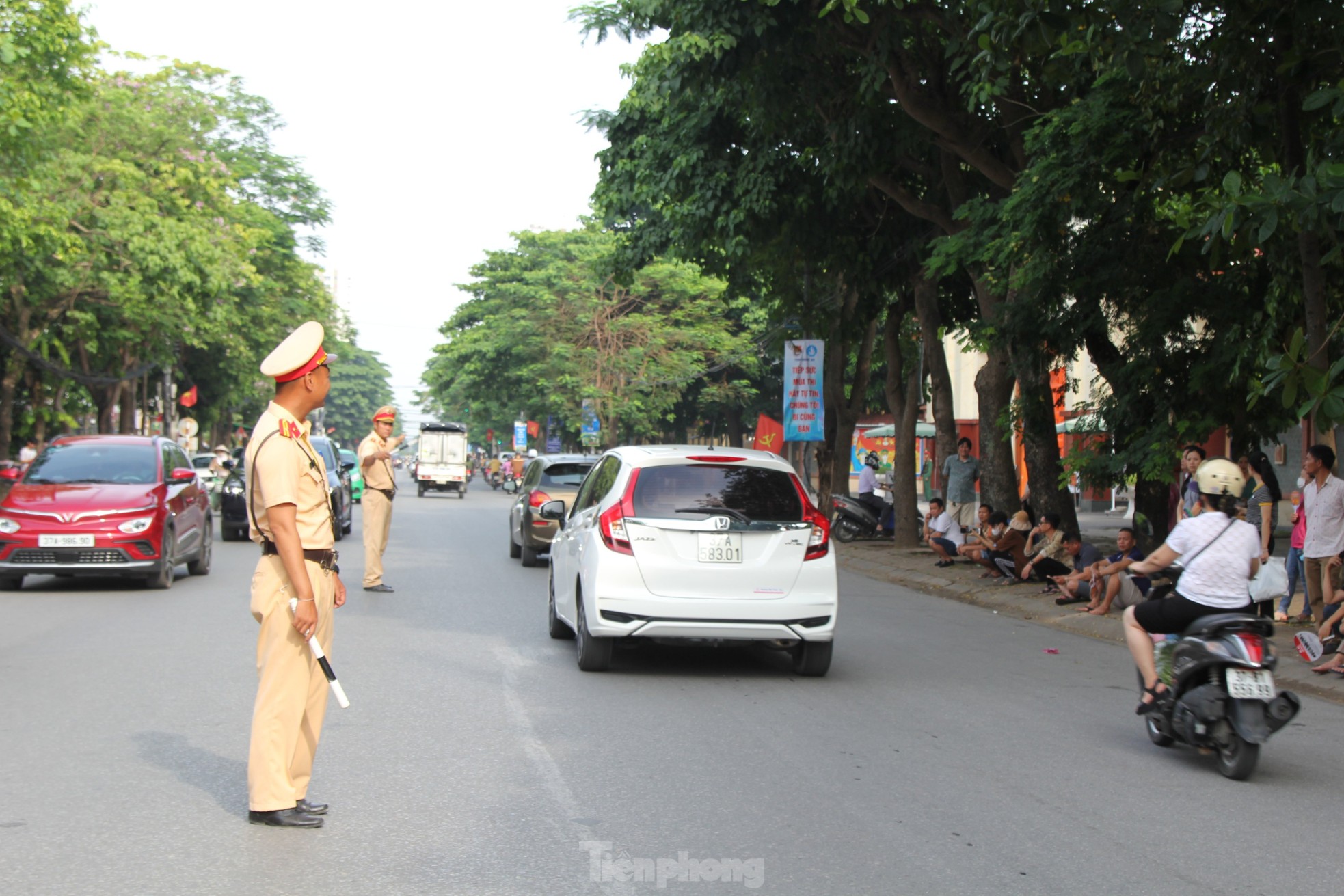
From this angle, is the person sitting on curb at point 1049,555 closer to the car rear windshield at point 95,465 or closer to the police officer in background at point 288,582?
the car rear windshield at point 95,465

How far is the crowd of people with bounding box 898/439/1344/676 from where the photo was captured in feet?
A: 23.8

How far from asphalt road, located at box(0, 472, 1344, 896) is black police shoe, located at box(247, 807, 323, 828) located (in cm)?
4

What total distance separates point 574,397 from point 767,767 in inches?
1814

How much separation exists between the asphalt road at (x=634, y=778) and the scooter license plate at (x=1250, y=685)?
1.50 ft

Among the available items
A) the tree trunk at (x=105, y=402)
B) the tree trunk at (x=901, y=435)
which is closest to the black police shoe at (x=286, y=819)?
the tree trunk at (x=901, y=435)

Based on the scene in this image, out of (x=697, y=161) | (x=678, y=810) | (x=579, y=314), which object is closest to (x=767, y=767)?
(x=678, y=810)

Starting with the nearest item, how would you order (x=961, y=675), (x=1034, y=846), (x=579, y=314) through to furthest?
(x=1034, y=846)
(x=961, y=675)
(x=579, y=314)

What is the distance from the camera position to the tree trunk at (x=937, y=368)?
850 inches

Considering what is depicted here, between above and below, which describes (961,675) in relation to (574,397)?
below

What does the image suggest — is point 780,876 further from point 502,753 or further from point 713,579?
point 713,579

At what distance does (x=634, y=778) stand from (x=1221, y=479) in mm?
3480

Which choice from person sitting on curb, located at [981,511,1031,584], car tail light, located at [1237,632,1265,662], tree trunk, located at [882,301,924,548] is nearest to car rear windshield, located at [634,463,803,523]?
car tail light, located at [1237,632,1265,662]

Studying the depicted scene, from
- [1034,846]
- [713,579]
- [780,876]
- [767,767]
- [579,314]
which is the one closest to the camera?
[780,876]

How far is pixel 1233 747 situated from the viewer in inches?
274
